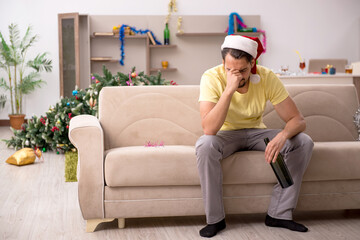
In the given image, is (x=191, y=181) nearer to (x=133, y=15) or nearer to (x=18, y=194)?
(x=18, y=194)

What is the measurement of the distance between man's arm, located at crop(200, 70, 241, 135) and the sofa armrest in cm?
57

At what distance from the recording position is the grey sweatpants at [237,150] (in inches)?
90.7

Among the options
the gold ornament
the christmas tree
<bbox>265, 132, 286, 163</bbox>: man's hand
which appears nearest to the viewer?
<bbox>265, 132, 286, 163</bbox>: man's hand

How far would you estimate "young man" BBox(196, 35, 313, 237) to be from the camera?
7.60ft

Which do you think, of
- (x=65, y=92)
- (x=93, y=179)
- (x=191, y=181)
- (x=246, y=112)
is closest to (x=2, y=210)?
(x=93, y=179)

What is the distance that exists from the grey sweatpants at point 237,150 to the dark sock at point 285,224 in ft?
0.07

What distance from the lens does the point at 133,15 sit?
7.55 metres

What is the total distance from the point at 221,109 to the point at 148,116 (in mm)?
658

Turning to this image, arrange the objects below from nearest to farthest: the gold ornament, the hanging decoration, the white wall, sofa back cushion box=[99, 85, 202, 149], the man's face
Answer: the man's face → sofa back cushion box=[99, 85, 202, 149] → the gold ornament → the white wall → the hanging decoration

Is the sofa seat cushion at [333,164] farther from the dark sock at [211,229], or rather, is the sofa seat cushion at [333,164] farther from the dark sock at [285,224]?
the dark sock at [211,229]

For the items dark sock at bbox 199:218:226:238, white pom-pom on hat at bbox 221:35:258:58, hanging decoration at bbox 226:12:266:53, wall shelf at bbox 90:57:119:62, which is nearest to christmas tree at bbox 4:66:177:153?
white pom-pom on hat at bbox 221:35:258:58

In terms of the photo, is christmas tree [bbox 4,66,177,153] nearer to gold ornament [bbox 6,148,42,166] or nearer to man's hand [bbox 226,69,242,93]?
gold ornament [bbox 6,148,42,166]

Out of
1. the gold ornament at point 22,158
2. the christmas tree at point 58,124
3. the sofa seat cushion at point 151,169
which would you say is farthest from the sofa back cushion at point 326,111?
the gold ornament at point 22,158

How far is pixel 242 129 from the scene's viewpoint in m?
2.60
